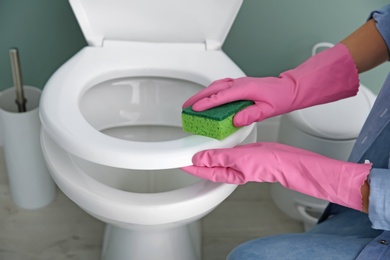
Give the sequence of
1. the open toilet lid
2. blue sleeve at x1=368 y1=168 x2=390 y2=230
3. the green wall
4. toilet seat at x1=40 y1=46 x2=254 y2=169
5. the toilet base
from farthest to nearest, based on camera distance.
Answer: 1. the green wall
2. the open toilet lid
3. the toilet base
4. toilet seat at x1=40 y1=46 x2=254 y2=169
5. blue sleeve at x1=368 y1=168 x2=390 y2=230

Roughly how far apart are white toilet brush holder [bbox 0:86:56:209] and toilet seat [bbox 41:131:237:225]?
41 centimetres

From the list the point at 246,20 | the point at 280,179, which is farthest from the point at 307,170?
the point at 246,20

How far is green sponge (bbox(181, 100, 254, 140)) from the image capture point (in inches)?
36.9

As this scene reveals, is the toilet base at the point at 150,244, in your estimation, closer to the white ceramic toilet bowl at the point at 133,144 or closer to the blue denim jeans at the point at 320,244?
the white ceramic toilet bowl at the point at 133,144

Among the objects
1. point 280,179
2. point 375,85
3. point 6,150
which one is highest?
point 280,179

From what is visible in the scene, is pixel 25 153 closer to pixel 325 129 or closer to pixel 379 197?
pixel 325 129

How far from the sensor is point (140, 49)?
123cm

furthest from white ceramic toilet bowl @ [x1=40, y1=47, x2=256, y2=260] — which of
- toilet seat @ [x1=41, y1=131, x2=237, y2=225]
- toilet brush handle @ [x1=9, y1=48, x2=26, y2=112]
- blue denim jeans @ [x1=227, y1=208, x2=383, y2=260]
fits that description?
toilet brush handle @ [x1=9, y1=48, x2=26, y2=112]

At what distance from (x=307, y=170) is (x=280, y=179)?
0.04 meters

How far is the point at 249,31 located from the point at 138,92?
41cm

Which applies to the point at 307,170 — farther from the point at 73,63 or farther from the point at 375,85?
the point at 375,85

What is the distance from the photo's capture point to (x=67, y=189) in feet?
3.27

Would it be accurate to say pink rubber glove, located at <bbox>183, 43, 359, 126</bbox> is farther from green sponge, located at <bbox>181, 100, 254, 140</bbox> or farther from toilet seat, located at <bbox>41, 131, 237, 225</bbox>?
toilet seat, located at <bbox>41, 131, 237, 225</bbox>

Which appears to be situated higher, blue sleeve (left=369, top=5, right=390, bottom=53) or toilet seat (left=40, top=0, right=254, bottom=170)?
blue sleeve (left=369, top=5, right=390, bottom=53)
